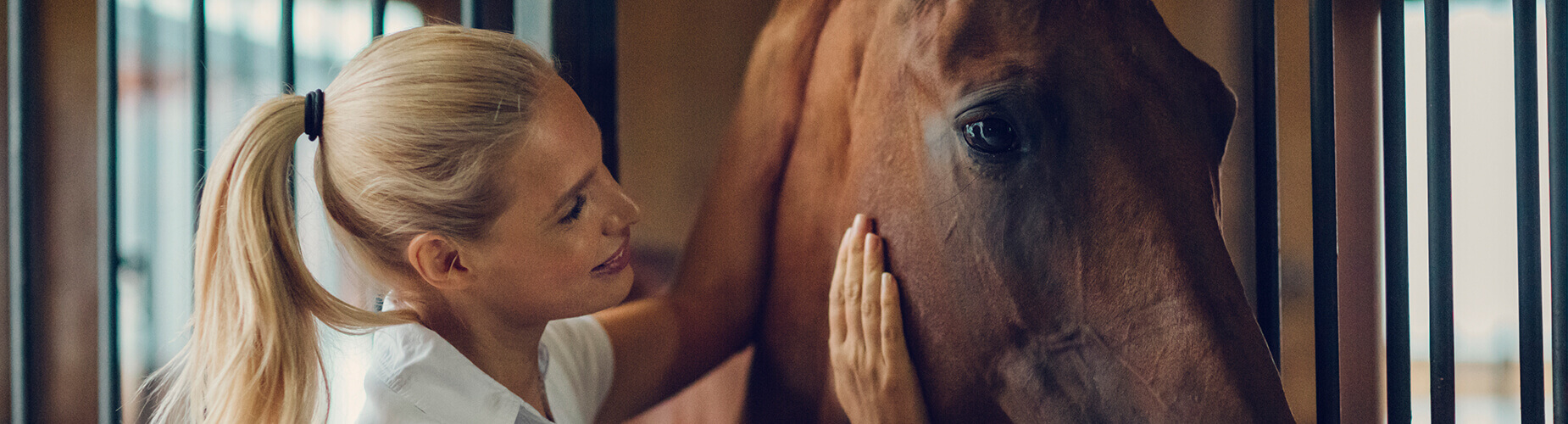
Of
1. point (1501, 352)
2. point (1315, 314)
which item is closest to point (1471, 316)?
point (1501, 352)

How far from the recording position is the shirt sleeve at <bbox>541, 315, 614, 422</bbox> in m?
0.74

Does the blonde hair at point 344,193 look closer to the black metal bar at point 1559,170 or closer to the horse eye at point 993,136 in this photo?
the horse eye at point 993,136

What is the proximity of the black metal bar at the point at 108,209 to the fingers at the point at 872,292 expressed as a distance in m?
0.70

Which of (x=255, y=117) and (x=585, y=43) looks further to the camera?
(x=585, y=43)

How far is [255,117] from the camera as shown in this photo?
0.60m

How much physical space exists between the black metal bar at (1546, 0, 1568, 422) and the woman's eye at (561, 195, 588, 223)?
2.83 ft

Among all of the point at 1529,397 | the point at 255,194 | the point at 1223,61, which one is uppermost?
the point at 1223,61

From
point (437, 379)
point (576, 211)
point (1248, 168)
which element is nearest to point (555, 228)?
point (576, 211)

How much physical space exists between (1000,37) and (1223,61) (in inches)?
8.2

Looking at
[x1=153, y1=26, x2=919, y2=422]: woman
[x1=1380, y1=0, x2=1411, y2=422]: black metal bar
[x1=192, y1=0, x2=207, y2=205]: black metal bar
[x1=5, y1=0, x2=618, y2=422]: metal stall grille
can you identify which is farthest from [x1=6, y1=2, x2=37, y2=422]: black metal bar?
[x1=1380, y1=0, x2=1411, y2=422]: black metal bar

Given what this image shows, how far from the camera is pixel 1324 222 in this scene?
73 cm

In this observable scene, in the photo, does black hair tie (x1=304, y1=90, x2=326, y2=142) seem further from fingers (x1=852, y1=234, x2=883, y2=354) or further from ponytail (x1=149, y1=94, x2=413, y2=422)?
fingers (x1=852, y1=234, x2=883, y2=354)

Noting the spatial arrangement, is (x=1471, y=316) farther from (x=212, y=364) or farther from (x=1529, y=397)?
(x=212, y=364)

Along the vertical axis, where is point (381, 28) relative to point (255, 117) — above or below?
above
